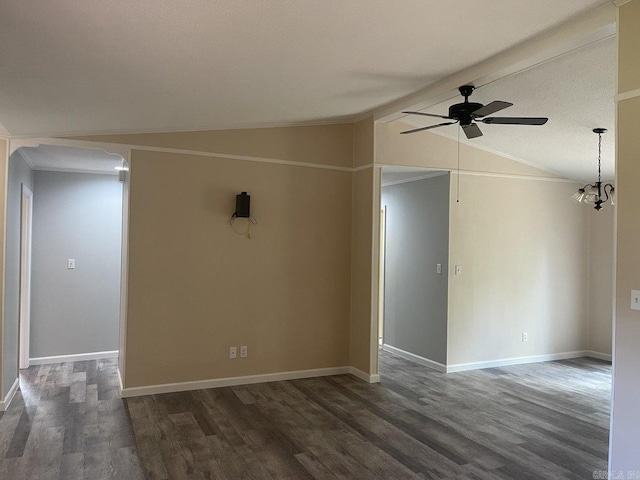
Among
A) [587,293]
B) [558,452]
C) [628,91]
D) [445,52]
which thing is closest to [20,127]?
[445,52]

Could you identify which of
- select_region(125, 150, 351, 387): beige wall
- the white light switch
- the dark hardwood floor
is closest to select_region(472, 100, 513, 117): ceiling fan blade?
the white light switch

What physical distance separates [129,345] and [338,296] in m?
2.20

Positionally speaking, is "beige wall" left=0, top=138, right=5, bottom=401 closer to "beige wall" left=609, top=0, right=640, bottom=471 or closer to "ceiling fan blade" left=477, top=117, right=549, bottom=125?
"ceiling fan blade" left=477, top=117, right=549, bottom=125

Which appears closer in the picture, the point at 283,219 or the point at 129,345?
the point at 129,345

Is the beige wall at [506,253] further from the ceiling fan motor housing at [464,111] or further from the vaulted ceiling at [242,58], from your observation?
the ceiling fan motor housing at [464,111]

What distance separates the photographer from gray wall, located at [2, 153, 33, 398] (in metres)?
4.09

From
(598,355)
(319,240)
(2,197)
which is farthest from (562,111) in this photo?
(2,197)

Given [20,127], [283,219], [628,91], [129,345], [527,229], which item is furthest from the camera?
[527,229]

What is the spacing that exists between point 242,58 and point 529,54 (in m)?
1.86

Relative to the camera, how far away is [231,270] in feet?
16.0

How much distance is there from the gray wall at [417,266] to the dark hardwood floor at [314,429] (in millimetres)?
742

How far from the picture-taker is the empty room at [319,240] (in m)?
2.65

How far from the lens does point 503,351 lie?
598 centimetres

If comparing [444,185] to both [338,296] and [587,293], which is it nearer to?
[338,296]
